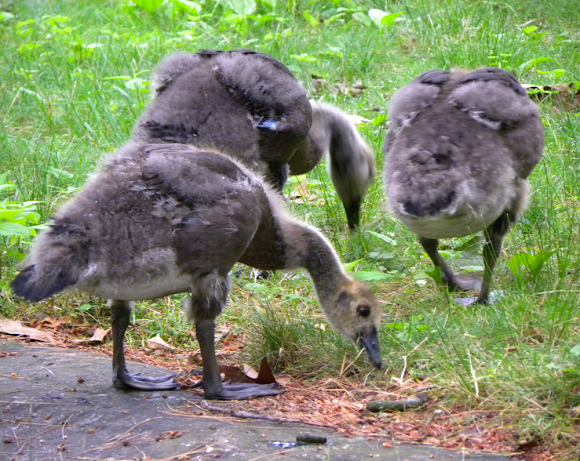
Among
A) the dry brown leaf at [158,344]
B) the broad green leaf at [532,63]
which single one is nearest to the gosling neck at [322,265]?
the dry brown leaf at [158,344]

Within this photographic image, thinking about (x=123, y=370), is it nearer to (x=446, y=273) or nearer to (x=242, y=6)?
(x=446, y=273)

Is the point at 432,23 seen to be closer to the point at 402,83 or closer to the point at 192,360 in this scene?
the point at 402,83

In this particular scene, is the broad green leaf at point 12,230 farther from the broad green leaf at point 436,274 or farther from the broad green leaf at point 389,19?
the broad green leaf at point 389,19

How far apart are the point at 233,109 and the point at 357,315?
65.5 inches

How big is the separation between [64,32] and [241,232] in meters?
7.20

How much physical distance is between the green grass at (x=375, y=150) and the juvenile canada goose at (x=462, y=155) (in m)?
0.42

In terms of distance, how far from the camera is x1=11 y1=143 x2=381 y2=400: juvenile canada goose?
3551mm

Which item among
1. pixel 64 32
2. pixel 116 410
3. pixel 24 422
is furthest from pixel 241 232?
pixel 64 32

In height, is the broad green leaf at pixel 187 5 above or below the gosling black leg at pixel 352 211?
above

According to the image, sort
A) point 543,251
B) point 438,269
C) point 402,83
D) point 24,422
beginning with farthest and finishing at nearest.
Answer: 1. point 402,83
2. point 438,269
3. point 543,251
4. point 24,422

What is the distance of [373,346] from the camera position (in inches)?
167

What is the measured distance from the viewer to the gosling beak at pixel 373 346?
4176 millimetres

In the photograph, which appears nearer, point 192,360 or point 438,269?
point 192,360

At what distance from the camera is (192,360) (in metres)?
4.73
